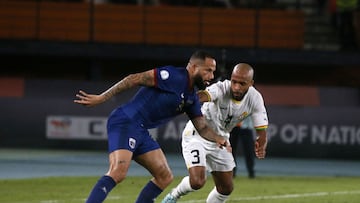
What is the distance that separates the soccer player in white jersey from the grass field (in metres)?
2.36

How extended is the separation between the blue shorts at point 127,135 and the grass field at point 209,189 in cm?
382

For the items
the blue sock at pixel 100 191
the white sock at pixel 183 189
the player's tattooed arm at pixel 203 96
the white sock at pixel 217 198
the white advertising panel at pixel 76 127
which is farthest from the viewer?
the white advertising panel at pixel 76 127

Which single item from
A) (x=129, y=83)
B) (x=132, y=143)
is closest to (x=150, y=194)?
(x=132, y=143)

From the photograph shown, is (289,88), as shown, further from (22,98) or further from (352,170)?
(22,98)

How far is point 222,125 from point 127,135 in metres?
2.10

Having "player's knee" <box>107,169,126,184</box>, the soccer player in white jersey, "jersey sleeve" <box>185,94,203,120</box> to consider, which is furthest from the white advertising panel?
"player's knee" <box>107,169,126,184</box>

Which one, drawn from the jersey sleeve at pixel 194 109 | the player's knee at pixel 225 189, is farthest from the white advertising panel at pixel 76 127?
the jersey sleeve at pixel 194 109

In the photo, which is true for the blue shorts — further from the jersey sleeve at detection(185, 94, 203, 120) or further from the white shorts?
the white shorts

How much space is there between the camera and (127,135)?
37.3 feet

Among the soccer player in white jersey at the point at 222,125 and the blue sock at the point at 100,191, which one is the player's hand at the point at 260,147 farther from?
the blue sock at the point at 100,191

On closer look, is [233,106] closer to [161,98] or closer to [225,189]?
[225,189]

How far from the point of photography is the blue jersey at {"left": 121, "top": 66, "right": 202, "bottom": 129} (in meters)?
11.5

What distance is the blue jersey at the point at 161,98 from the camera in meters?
11.5

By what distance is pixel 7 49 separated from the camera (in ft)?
89.8
